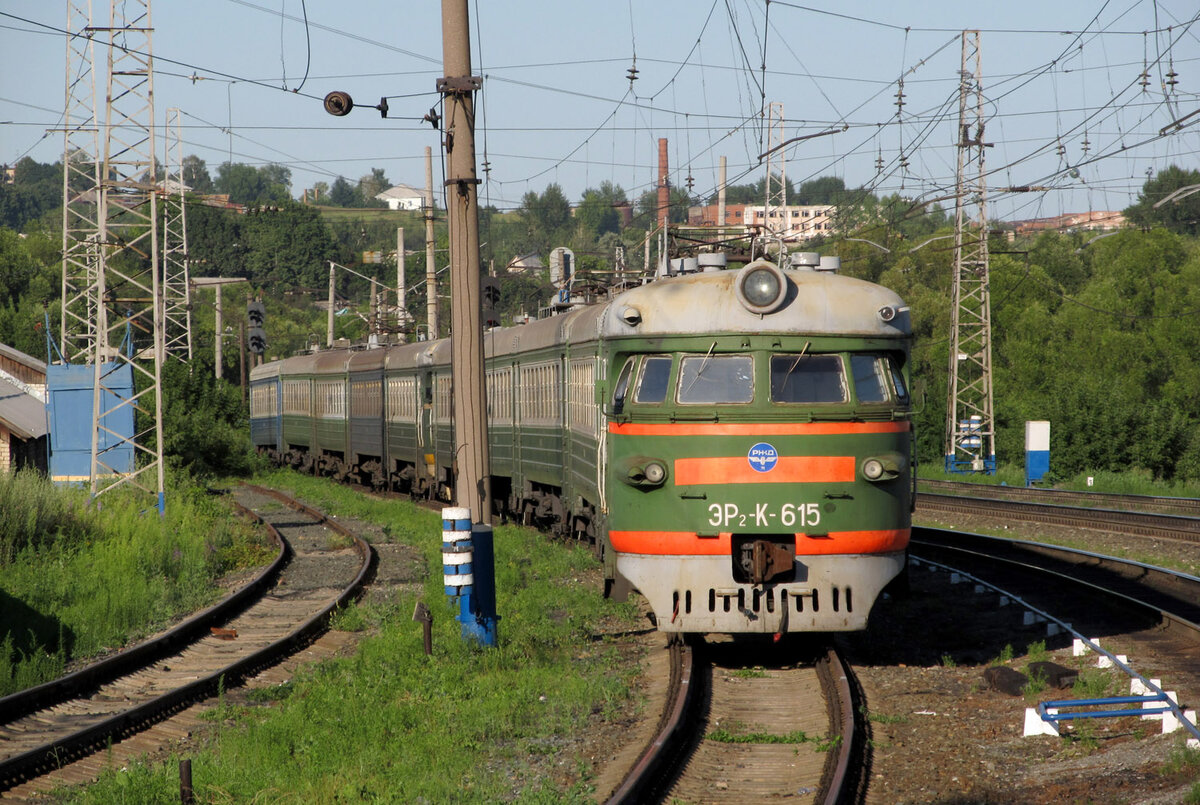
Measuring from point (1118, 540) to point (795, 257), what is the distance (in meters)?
11.6

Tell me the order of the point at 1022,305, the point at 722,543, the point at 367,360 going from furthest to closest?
the point at 1022,305 → the point at 367,360 → the point at 722,543

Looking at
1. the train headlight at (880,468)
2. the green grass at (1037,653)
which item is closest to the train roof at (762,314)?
the train headlight at (880,468)

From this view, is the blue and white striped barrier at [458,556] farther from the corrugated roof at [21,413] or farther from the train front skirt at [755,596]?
the corrugated roof at [21,413]

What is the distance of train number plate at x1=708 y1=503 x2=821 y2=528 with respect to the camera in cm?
966

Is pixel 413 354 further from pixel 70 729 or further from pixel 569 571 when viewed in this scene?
pixel 70 729

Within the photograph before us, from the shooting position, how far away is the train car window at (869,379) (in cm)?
997

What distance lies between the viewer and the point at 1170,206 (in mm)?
65438

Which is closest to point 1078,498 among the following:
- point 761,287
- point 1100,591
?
point 1100,591

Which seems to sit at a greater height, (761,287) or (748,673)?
(761,287)

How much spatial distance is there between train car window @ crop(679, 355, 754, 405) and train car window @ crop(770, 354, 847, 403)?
0.66 feet

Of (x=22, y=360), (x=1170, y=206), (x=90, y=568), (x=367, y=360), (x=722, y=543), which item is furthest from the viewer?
(x=1170, y=206)

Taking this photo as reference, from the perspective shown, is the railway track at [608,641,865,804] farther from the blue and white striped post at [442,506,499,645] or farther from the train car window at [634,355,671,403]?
the train car window at [634,355,671,403]

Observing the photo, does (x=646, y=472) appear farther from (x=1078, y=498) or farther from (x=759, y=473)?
(x=1078, y=498)

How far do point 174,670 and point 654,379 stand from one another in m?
5.31
